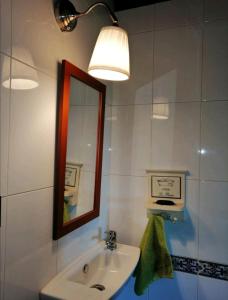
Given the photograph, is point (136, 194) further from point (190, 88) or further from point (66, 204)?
point (190, 88)

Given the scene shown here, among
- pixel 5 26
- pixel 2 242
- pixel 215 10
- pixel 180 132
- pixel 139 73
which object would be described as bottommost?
pixel 2 242

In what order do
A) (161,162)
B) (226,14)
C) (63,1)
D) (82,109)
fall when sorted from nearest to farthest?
1. (63,1)
2. (82,109)
3. (226,14)
4. (161,162)

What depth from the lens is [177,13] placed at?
154cm

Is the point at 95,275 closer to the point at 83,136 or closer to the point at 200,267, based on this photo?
the point at 200,267

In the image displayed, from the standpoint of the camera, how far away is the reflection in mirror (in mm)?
1193

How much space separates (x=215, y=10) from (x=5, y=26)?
1.24m

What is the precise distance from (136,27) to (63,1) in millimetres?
705

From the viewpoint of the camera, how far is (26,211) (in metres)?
0.92

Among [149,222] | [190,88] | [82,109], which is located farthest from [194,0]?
[149,222]

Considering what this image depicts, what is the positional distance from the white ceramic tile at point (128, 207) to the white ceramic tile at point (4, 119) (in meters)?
0.96

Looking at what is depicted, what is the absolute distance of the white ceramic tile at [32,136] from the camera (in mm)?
849

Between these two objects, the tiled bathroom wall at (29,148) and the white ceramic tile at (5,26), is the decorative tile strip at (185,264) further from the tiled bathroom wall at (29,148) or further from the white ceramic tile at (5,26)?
the white ceramic tile at (5,26)

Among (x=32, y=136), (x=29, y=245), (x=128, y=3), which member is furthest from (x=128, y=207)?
(x=128, y=3)

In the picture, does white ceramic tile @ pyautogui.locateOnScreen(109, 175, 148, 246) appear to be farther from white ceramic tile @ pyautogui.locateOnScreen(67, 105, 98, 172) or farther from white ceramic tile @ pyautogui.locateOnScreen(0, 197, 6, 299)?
white ceramic tile @ pyautogui.locateOnScreen(0, 197, 6, 299)
